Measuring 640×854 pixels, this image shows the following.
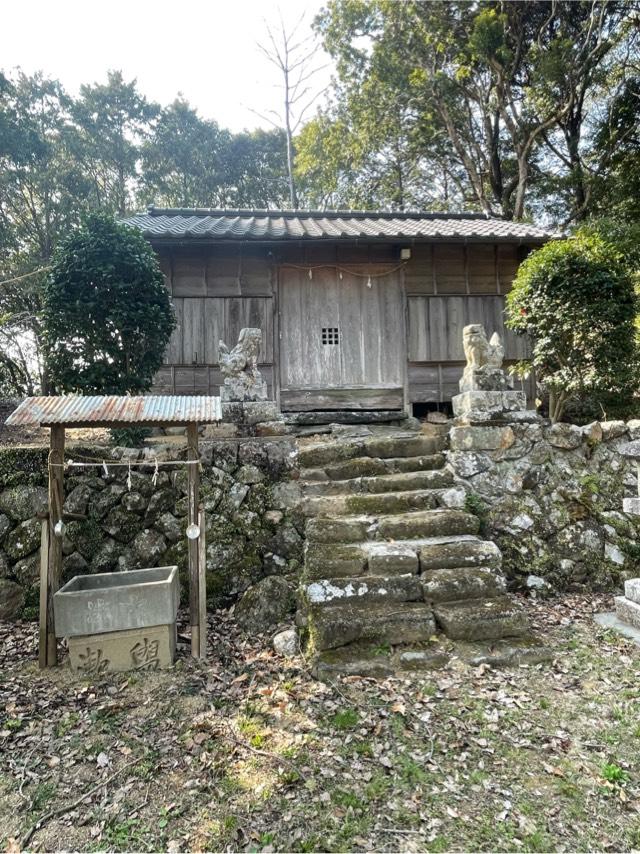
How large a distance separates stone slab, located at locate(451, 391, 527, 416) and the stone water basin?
398 cm

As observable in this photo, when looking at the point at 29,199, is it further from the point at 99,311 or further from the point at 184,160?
the point at 99,311

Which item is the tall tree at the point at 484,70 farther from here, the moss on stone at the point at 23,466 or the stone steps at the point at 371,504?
the moss on stone at the point at 23,466

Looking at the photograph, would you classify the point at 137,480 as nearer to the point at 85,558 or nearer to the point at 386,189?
the point at 85,558

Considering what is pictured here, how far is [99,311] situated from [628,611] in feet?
21.9

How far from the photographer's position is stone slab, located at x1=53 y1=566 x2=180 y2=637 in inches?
136

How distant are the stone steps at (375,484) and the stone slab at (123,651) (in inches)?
83.7

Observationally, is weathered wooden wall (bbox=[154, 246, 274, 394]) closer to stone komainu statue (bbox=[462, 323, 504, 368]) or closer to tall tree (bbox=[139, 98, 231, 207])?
stone komainu statue (bbox=[462, 323, 504, 368])

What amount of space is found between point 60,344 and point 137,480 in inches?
82.0

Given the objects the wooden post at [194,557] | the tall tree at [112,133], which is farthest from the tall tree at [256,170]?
the wooden post at [194,557]

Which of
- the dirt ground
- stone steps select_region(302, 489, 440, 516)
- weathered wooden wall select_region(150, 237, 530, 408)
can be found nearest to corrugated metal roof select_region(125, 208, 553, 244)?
weathered wooden wall select_region(150, 237, 530, 408)

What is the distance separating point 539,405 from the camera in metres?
9.05

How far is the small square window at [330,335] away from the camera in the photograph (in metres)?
8.61

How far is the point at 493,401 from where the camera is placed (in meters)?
5.45

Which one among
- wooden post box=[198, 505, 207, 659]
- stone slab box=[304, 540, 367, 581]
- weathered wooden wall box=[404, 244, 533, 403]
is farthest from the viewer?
weathered wooden wall box=[404, 244, 533, 403]
